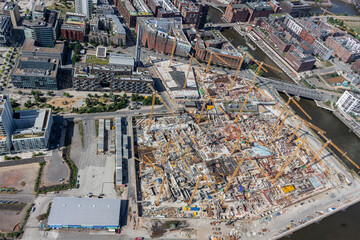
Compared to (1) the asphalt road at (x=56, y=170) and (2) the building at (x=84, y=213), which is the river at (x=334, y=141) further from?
(1) the asphalt road at (x=56, y=170)

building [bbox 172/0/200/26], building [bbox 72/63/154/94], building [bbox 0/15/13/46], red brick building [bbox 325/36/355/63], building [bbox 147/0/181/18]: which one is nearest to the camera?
building [bbox 72/63/154/94]

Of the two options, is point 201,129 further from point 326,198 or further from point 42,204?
point 42,204

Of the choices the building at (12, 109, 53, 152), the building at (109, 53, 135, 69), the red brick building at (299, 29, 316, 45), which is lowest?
the building at (12, 109, 53, 152)

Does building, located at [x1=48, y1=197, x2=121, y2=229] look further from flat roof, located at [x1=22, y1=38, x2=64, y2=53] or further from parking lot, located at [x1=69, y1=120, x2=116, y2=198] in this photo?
flat roof, located at [x1=22, y1=38, x2=64, y2=53]

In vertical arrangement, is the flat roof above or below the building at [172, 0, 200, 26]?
below

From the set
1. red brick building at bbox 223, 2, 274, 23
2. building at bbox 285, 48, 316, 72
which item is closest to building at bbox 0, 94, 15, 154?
building at bbox 285, 48, 316, 72
